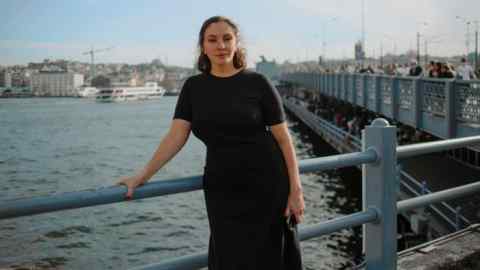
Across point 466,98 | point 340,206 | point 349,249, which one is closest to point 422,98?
point 466,98

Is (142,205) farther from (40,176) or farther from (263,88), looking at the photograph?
(263,88)

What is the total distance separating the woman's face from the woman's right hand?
59 cm

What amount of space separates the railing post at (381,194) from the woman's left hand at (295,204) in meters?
0.89

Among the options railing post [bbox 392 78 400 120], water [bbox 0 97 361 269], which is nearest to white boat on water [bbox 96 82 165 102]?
water [bbox 0 97 361 269]

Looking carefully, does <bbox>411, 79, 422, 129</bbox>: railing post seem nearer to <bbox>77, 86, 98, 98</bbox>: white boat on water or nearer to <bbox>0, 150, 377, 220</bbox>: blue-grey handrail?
<bbox>0, 150, 377, 220</bbox>: blue-grey handrail

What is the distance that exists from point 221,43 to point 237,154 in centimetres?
49

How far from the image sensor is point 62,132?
216 feet

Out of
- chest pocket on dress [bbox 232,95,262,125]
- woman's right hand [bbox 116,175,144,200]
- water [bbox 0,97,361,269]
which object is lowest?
water [bbox 0,97,361,269]

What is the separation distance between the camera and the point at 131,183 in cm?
239

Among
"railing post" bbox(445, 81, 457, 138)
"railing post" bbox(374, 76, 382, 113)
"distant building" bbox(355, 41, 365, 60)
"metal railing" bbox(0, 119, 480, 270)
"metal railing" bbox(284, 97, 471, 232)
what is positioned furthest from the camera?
"distant building" bbox(355, 41, 365, 60)

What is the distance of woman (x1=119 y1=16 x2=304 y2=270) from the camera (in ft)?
8.05

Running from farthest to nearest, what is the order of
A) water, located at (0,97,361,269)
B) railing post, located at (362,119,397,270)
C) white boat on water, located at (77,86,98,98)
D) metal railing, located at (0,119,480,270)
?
white boat on water, located at (77,86,98,98), water, located at (0,97,361,269), railing post, located at (362,119,397,270), metal railing, located at (0,119,480,270)

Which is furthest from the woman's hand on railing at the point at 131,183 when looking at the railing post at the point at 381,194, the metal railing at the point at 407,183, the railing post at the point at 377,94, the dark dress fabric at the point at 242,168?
the railing post at the point at 377,94

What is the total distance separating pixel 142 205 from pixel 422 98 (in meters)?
12.8
